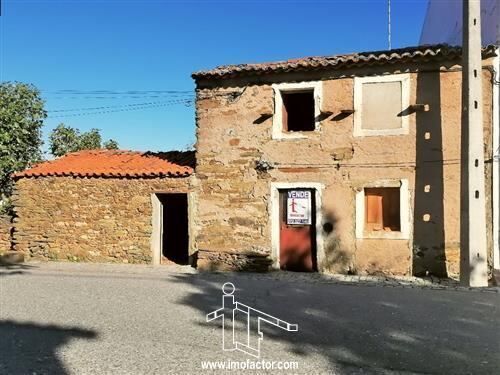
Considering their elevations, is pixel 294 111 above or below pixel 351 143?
above

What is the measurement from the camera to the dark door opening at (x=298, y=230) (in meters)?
10.6

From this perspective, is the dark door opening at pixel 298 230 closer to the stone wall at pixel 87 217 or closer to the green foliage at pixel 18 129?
the stone wall at pixel 87 217

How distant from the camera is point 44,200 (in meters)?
12.3

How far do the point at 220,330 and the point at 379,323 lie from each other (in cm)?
207

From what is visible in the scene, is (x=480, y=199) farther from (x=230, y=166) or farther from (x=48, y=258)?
(x=48, y=258)

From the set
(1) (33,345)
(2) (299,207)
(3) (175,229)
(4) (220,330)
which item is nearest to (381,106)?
(2) (299,207)

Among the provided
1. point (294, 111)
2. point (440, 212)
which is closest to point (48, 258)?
point (294, 111)

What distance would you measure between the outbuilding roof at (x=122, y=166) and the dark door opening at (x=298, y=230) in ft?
8.81

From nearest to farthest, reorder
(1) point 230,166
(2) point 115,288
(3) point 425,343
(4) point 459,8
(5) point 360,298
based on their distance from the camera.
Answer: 1. (3) point 425,343
2. (5) point 360,298
3. (2) point 115,288
4. (1) point 230,166
5. (4) point 459,8

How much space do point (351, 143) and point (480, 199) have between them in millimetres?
3002

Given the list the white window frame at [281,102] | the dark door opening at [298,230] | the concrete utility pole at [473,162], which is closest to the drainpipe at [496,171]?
the concrete utility pole at [473,162]


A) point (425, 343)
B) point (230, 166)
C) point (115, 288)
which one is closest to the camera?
point (425, 343)

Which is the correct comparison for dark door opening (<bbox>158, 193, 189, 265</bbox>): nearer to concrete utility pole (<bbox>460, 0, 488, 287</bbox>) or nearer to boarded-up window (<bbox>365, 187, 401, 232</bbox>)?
boarded-up window (<bbox>365, 187, 401, 232</bbox>)

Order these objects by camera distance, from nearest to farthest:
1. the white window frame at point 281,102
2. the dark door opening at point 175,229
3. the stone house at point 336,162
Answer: the stone house at point 336,162 < the white window frame at point 281,102 < the dark door opening at point 175,229
